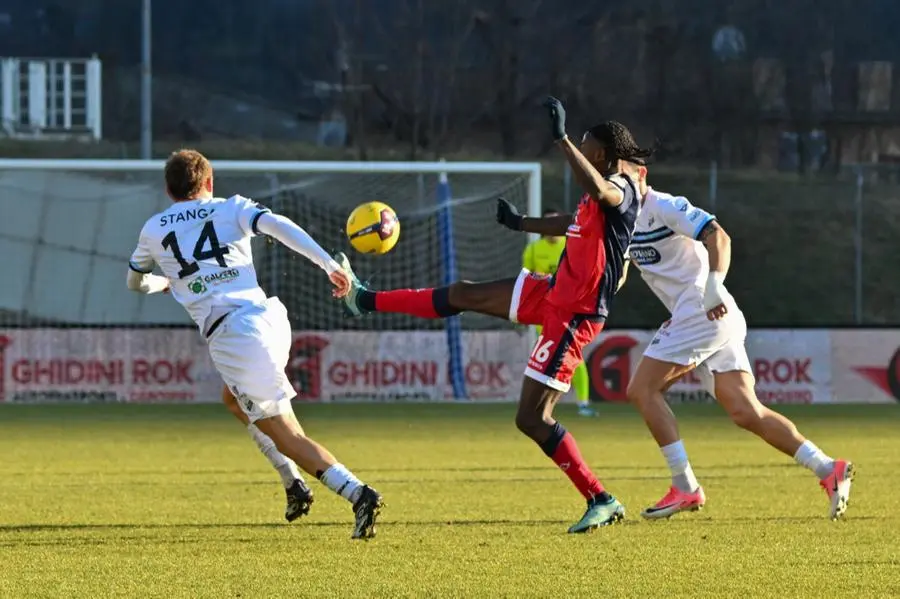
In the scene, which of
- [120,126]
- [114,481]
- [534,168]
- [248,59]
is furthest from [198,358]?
[248,59]

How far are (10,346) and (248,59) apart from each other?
24.9 meters

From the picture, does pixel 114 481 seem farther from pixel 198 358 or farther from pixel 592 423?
pixel 198 358

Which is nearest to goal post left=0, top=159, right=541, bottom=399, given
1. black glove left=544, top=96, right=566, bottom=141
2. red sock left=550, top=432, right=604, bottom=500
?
red sock left=550, top=432, right=604, bottom=500

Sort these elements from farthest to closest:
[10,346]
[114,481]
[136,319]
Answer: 1. [136,319]
2. [10,346]
3. [114,481]

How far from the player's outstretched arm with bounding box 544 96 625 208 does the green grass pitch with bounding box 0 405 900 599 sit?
1.70m

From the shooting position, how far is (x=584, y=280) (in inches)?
333

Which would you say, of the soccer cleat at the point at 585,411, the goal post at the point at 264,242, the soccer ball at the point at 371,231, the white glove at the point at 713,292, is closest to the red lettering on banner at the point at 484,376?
the goal post at the point at 264,242

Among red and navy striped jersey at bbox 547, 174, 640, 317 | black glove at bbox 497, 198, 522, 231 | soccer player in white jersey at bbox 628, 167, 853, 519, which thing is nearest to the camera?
red and navy striped jersey at bbox 547, 174, 640, 317

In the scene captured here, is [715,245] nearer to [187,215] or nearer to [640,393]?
[640,393]

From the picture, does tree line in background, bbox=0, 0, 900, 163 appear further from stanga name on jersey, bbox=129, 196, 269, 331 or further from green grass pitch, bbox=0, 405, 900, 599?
stanga name on jersey, bbox=129, 196, 269, 331

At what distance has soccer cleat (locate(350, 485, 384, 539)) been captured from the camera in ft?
26.4

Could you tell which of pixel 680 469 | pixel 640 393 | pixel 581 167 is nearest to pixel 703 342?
pixel 640 393

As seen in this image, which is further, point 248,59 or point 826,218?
point 248,59

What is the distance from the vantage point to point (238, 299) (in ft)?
27.1
